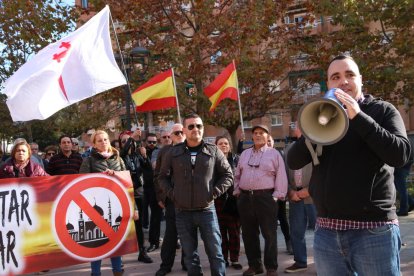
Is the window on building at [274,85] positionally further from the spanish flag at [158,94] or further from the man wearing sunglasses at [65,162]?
the man wearing sunglasses at [65,162]

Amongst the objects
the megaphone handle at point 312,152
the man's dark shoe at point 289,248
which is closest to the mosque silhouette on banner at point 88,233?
the man's dark shoe at point 289,248

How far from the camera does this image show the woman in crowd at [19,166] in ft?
20.3

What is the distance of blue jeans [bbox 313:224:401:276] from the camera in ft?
8.22

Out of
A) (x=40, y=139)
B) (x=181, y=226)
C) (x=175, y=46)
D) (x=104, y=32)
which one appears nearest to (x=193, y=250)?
(x=181, y=226)

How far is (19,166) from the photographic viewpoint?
6.26m

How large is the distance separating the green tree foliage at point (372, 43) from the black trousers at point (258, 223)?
10.1m

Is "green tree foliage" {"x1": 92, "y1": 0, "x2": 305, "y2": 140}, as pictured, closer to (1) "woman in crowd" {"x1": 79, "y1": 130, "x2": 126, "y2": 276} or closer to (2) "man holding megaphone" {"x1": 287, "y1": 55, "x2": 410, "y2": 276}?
(1) "woman in crowd" {"x1": 79, "y1": 130, "x2": 126, "y2": 276}

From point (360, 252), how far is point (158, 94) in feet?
21.2

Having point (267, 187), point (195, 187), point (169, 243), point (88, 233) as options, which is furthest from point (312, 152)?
point (169, 243)

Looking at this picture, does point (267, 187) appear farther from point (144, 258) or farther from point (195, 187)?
point (144, 258)

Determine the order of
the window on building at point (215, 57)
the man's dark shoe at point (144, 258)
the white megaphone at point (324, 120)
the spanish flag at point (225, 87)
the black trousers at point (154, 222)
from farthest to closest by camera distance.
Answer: the window on building at point (215, 57), the spanish flag at point (225, 87), the black trousers at point (154, 222), the man's dark shoe at point (144, 258), the white megaphone at point (324, 120)

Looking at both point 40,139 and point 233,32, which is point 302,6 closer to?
point 233,32

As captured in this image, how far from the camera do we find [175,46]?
13.4 m

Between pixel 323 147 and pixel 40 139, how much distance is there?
146 feet
